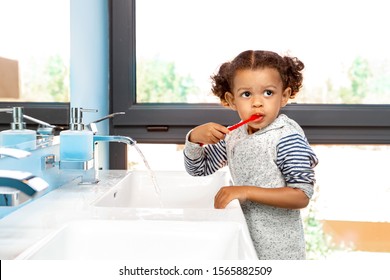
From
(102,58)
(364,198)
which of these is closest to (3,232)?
(102,58)

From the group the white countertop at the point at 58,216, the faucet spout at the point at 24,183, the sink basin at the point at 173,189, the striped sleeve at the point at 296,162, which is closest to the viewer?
the faucet spout at the point at 24,183

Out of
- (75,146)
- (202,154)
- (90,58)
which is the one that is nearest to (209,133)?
(202,154)

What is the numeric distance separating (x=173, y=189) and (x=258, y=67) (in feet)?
1.53

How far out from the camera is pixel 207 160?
4.44ft

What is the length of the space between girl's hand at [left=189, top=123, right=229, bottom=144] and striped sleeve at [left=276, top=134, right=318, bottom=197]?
0.15 m

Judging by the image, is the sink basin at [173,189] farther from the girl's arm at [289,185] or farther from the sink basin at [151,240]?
the sink basin at [151,240]

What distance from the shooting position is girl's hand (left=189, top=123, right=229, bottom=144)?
46.9 inches

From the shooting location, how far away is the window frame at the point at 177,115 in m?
1.76

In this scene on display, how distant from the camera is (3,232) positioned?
80 centimetres

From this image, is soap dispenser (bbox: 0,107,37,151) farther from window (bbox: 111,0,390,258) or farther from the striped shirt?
window (bbox: 111,0,390,258)

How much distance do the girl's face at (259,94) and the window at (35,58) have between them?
49 cm

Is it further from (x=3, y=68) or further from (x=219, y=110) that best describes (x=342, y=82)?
(x=3, y=68)

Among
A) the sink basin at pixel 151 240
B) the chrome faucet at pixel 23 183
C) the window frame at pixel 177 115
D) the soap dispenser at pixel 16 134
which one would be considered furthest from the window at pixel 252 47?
the chrome faucet at pixel 23 183

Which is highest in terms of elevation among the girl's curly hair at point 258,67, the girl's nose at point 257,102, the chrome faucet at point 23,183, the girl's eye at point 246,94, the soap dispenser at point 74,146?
the girl's curly hair at point 258,67
